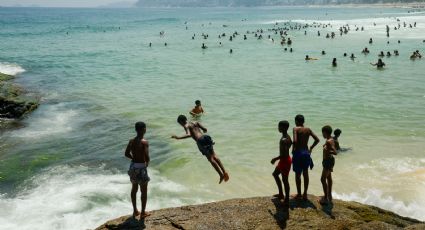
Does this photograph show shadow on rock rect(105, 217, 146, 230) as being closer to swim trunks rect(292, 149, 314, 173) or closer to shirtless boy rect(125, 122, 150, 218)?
shirtless boy rect(125, 122, 150, 218)

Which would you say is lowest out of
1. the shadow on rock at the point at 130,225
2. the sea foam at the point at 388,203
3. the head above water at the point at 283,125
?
the sea foam at the point at 388,203

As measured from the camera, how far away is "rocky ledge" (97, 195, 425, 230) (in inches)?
314

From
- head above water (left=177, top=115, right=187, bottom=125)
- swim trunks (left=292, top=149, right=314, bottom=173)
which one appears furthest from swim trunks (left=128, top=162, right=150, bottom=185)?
swim trunks (left=292, top=149, right=314, bottom=173)

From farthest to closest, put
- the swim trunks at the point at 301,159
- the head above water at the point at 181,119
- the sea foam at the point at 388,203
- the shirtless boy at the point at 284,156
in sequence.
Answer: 1. the sea foam at the point at 388,203
2. the head above water at the point at 181,119
3. the swim trunks at the point at 301,159
4. the shirtless boy at the point at 284,156

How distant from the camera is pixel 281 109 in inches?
926

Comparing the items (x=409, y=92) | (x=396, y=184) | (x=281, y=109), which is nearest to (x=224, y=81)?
(x=281, y=109)

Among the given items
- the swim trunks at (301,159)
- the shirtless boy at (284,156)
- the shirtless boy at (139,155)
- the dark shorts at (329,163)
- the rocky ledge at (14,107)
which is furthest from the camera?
the rocky ledge at (14,107)

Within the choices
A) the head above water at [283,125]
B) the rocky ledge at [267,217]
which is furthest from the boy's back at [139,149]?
the head above water at [283,125]

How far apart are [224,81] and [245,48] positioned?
2506cm

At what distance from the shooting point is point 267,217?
816cm

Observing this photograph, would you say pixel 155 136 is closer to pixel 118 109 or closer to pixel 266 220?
pixel 118 109

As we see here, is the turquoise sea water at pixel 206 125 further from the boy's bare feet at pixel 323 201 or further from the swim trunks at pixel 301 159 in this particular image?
the swim trunks at pixel 301 159

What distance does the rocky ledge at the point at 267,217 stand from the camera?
797cm

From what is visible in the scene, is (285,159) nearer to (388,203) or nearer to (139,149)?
(139,149)
